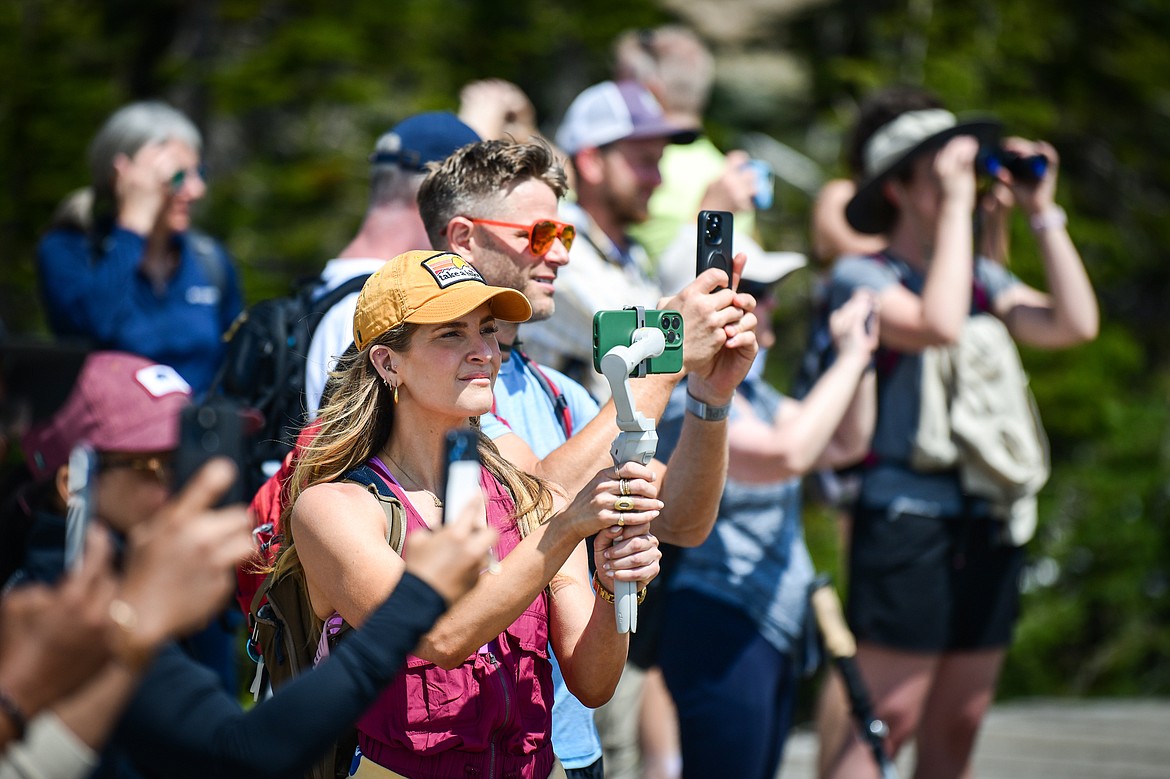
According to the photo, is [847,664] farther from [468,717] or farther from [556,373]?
[468,717]

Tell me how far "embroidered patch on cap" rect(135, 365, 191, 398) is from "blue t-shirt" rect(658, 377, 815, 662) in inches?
52.6

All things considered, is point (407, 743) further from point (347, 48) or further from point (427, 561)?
point (347, 48)

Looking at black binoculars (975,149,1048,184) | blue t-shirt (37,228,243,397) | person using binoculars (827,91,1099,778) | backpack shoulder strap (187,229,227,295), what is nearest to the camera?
person using binoculars (827,91,1099,778)

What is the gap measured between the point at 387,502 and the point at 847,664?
1.95 meters

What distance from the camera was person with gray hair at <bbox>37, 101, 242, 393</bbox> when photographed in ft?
15.7

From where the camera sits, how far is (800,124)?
10.3m

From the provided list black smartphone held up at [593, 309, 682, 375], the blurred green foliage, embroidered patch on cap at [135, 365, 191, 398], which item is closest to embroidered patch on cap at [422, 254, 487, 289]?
black smartphone held up at [593, 309, 682, 375]

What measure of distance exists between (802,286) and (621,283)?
5.93 m

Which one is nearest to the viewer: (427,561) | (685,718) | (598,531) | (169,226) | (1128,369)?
(427,561)

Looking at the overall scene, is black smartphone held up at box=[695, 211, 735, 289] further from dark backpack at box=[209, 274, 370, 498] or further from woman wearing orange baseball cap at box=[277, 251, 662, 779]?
dark backpack at box=[209, 274, 370, 498]

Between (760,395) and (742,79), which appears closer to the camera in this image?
(760,395)

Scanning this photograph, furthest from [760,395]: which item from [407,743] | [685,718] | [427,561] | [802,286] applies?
[802,286]

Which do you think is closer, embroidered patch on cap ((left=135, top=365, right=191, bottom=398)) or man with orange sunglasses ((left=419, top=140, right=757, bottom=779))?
man with orange sunglasses ((left=419, top=140, right=757, bottom=779))

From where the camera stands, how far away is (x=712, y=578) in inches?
146
